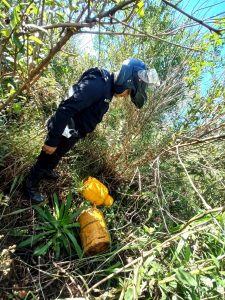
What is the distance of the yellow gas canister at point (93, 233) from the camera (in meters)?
2.84

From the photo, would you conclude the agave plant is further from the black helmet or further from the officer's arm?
the black helmet

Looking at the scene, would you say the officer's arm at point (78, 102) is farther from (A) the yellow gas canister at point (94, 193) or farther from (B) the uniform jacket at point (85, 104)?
(A) the yellow gas canister at point (94, 193)

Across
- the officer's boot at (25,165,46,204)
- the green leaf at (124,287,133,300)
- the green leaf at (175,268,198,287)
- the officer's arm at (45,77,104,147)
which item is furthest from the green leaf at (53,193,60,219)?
the green leaf at (175,268,198,287)

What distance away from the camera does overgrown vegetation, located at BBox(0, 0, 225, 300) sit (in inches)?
90.6

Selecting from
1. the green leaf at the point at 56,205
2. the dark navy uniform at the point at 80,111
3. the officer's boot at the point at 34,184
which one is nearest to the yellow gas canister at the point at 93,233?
the green leaf at the point at 56,205

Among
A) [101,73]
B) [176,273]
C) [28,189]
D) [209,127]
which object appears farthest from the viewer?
[209,127]

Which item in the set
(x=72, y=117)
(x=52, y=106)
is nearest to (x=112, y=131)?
(x=52, y=106)

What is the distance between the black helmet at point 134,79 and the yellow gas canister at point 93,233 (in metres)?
1.12

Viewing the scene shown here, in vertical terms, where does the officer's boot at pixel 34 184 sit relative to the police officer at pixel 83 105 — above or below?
below

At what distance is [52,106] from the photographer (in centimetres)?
391

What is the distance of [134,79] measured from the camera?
2770 mm

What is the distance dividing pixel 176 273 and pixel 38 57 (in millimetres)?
2115

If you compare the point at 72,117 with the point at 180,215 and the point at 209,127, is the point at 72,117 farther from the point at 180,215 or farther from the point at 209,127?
the point at 180,215

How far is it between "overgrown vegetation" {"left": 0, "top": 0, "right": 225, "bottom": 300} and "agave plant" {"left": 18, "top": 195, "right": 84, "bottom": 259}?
0.01 meters
